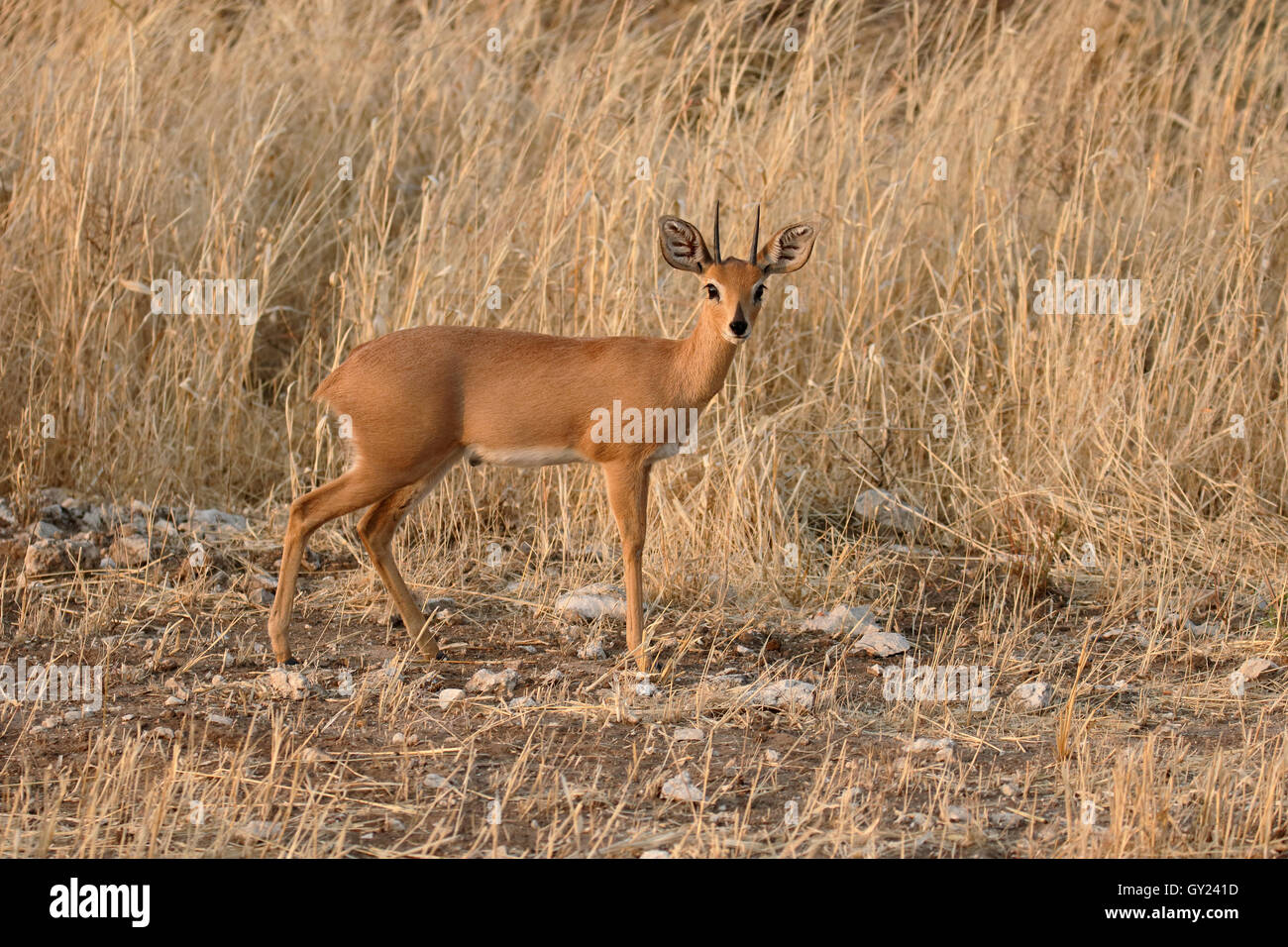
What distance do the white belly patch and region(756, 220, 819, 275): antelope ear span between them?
3.32 ft

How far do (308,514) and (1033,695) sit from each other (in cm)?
264

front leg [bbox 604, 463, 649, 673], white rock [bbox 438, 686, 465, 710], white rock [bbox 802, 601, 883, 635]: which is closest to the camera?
white rock [bbox 438, 686, 465, 710]

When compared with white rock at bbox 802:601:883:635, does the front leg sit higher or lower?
higher

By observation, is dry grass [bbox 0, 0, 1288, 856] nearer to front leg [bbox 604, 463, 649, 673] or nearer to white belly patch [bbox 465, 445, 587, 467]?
front leg [bbox 604, 463, 649, 673]

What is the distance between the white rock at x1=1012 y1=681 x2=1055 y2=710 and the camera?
518cm

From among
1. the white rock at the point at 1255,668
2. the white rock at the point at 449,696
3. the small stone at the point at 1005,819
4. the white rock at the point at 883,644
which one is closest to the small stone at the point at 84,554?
the white rock at the point at 449,696

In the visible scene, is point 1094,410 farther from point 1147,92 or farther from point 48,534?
point 48,534

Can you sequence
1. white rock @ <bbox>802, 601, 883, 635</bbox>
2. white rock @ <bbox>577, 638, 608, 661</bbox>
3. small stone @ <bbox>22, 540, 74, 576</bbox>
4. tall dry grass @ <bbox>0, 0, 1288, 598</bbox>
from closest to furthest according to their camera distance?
white rock @ <bbox>577, 638, 608, 661</bbox>
white rock @ <bbox>802, 601, 883, 635</bbox>
small stone @ <bbox>22, 540, 74, 576</bbox>
tall dry grass @ <bbox>0, 0, 1288, 598</bbox>

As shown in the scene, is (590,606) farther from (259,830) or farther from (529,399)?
(259,830)

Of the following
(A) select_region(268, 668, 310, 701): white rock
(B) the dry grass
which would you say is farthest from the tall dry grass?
(A) select_region(268, 668, 310, 701): white rock

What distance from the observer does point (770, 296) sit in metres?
7.56

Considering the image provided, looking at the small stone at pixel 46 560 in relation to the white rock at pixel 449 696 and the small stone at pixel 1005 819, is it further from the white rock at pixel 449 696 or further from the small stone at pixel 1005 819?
the small stone at pixel 1005 819

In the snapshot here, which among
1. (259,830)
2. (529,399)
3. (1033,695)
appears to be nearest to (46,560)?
(529,399)

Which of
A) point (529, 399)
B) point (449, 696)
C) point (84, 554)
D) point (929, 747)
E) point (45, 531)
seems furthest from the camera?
point (45, 531)
